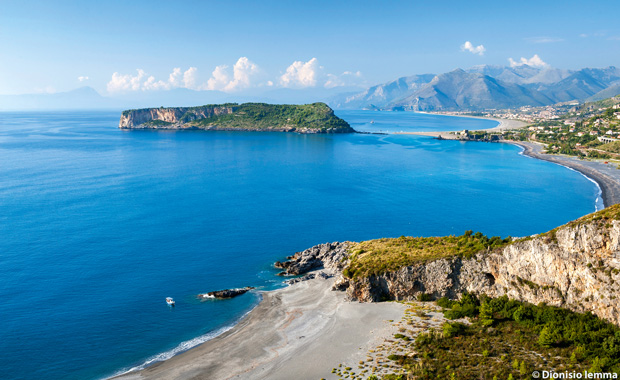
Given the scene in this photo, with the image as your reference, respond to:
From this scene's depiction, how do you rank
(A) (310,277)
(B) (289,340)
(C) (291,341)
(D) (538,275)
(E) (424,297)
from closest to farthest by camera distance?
(D) (538,275) → (C) (291,341) → (B) (289,340) → (E) (424,297) → (A) (310,277)

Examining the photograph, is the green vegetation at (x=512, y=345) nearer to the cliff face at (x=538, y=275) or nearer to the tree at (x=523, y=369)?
the tree at (x=523, y=369)

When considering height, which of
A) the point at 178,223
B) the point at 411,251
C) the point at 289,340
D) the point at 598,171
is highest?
the point at 598,171

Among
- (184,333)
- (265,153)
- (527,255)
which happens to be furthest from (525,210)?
(265,153)

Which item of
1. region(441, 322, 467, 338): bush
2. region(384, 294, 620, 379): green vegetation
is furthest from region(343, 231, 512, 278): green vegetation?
region(441, 322, 467, 338): bush

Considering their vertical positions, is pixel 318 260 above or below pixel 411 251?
below

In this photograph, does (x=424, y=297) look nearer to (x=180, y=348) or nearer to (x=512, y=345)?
(x=512, y=345)

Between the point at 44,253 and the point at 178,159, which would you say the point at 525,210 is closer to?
the point at 44,253

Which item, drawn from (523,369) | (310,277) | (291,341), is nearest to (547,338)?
(523,369)

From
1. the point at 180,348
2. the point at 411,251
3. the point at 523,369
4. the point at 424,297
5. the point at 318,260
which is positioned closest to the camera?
the point at 523,369
